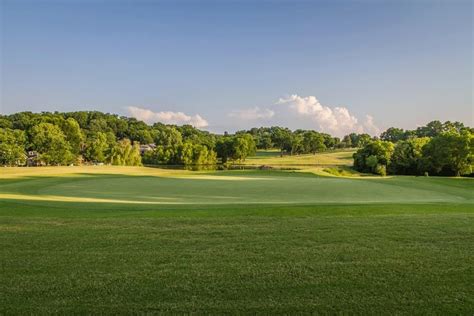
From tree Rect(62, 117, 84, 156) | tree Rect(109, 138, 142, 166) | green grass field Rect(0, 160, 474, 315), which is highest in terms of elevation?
tree Rect(62, 117, 84, 156)

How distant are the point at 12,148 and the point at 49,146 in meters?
6.48

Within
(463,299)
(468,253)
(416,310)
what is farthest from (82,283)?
(468,253)

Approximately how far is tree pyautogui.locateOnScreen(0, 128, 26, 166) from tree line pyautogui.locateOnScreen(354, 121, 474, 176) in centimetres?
7253

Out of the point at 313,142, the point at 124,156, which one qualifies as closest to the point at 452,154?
the point at 124,156

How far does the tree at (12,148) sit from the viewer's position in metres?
68.7

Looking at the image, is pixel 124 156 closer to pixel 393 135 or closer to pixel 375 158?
pixel 375 158

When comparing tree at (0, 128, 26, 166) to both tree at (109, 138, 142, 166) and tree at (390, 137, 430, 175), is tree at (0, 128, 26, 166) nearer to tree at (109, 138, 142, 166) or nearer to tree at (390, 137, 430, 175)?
tree at (109, 138, 142, 166)

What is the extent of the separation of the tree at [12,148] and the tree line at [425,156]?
72.5m

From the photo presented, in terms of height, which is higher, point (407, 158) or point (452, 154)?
point (452, 154)

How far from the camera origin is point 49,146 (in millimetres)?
72812

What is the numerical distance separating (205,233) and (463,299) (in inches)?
204

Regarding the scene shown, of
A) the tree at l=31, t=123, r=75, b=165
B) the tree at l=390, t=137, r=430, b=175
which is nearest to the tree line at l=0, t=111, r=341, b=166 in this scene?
the tree at l=31, t=123, r=75, b=165

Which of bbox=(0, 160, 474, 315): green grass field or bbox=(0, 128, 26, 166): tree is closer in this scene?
bbox=(0, 160, 474, 315): green grass field

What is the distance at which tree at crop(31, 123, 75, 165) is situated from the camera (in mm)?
72250
